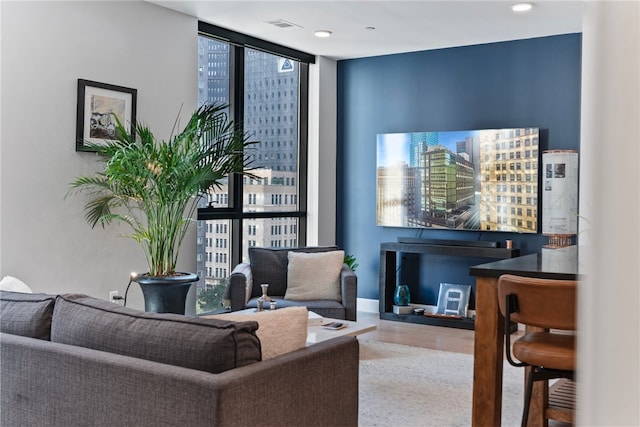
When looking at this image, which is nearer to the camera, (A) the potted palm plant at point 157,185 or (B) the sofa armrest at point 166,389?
(B) the sofa armrest at point 166,389

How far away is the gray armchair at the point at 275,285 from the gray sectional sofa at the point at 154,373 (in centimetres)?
247

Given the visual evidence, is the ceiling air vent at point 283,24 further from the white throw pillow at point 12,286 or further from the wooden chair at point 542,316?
the wooden chair at point 542,316

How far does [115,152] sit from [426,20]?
107 inches

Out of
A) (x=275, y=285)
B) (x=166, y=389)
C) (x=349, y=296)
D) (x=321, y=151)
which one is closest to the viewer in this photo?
(x=166, y=389)

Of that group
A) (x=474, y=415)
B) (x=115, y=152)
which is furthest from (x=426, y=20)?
(x=474, y=415)

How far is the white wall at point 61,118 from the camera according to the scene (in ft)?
12.9

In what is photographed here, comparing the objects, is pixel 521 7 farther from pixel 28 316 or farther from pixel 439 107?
pixel 28 316

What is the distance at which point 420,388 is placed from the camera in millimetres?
3855

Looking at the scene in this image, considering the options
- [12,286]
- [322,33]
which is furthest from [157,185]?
[322,33]

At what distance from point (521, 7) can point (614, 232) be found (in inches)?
195

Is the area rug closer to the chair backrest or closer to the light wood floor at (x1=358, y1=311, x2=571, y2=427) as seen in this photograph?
the light wood floor at (x1=358, y1=311, x2=571, y2=427)

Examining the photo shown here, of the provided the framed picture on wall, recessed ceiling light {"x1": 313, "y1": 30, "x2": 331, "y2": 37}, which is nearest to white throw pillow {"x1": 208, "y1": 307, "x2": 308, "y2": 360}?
the framed picture on wall

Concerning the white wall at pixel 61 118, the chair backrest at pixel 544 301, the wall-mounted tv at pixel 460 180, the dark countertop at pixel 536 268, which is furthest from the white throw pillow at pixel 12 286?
the wall-mounted tv at pixel 460 180

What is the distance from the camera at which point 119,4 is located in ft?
15.0
